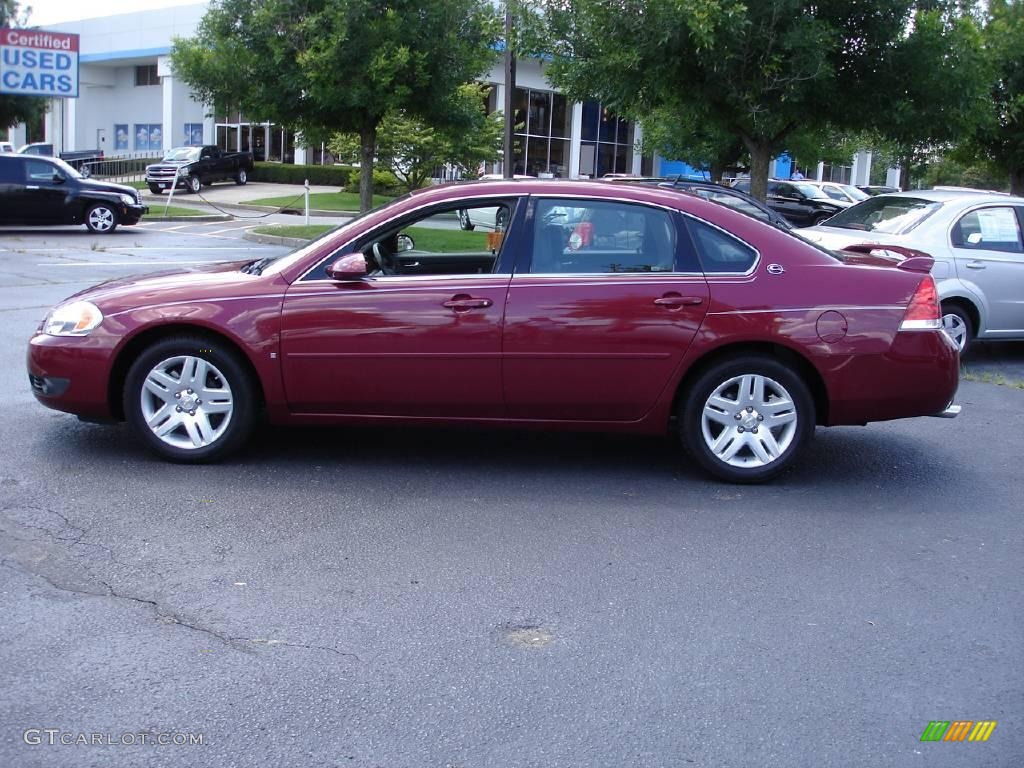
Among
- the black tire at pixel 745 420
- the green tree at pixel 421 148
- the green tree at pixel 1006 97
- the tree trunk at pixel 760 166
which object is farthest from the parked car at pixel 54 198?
the black tire at pixel 745 420

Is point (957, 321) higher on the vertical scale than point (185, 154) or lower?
lower

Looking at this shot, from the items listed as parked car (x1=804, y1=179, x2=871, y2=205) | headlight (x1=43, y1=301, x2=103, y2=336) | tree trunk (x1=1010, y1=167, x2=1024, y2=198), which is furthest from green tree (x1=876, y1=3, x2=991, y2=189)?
parked car (x1=804, y1=179, x2=871, y2=205)

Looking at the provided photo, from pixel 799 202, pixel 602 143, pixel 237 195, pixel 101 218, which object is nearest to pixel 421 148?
pixel 237 195

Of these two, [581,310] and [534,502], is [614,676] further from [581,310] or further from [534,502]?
[581,310]

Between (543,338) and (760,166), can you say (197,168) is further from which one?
(543,338)

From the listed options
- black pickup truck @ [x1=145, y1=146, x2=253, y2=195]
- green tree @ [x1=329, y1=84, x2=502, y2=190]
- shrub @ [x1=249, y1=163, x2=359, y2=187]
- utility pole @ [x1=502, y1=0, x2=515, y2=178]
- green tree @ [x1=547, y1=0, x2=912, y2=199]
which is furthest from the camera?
shrub @ [x1=249, y1=163, x2=359, y2=187]

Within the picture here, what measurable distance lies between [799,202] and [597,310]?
25810 millimetres

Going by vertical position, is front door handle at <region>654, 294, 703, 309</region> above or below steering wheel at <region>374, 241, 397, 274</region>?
below

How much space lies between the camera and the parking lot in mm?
3404

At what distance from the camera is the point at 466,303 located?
5.86 metres

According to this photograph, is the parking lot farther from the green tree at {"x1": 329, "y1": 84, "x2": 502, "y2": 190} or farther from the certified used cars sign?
the certified used cars sign

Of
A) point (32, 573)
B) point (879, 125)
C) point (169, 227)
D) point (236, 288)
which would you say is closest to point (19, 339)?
point (236, 288)

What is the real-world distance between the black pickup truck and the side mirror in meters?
33.9

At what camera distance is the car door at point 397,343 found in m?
5.87
